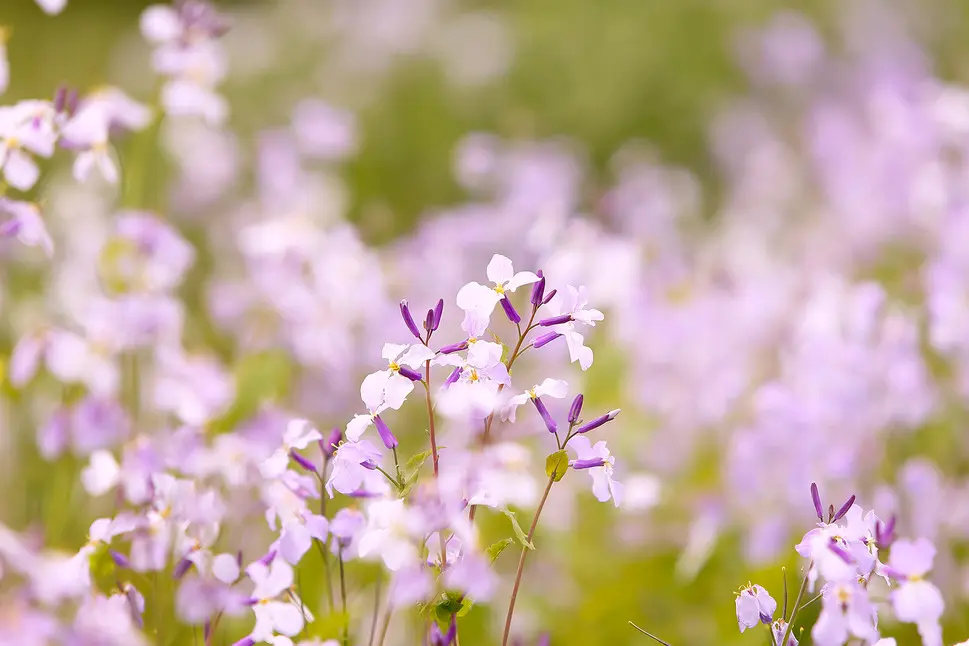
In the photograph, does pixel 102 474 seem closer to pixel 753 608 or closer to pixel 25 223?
pixel 25 223

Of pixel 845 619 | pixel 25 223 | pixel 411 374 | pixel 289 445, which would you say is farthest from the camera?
pixel 25 223

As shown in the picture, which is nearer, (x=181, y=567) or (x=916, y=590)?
(x=916, y=590)

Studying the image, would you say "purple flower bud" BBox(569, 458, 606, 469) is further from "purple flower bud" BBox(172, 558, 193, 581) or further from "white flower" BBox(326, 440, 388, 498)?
"purple flower bud" BBox(172, 558, 193, 581)

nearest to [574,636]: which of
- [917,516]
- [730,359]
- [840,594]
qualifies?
[917,516]

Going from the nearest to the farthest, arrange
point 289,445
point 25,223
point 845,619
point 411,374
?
point 845,619
point 411,374
point 289,445
point 25,223

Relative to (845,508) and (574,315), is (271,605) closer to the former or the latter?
(574,315)

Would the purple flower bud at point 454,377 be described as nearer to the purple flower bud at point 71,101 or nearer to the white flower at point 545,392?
the white flower at point 545,392

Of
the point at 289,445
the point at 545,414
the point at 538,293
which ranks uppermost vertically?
the point at 538,293

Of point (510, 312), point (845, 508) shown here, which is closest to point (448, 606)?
point (510, 312)

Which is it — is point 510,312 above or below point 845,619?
above
